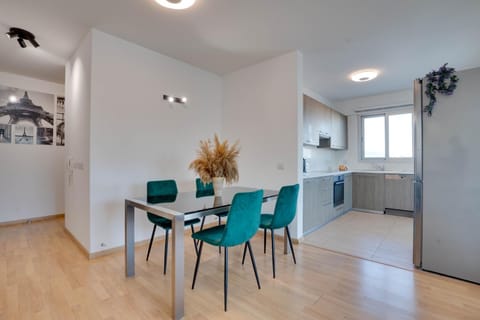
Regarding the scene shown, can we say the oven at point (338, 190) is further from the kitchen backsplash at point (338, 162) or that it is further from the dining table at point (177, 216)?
the dining table at point (177, 216)

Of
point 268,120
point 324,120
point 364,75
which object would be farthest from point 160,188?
point 364,75

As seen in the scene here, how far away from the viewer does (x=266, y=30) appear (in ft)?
9.34

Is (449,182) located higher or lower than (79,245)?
higher

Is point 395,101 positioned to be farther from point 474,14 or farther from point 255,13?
point 255,13

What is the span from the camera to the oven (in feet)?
14.9

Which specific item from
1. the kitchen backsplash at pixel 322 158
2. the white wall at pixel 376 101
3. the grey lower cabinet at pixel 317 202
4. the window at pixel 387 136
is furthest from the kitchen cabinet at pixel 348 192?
the white wall at pixel 376 101

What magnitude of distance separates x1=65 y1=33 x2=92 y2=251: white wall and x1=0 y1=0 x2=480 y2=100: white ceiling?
31 centimetres

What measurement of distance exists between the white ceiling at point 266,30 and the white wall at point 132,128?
26 cm

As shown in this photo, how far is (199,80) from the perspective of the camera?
4.07 m

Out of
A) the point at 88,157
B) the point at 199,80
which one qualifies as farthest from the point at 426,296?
the point at 199,80

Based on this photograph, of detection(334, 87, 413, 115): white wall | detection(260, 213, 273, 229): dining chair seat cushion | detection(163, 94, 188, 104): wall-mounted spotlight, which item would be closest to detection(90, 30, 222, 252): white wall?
detection(163, 94, 188, 104): wall-mounted spotlight

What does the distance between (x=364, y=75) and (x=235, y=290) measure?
164 inches

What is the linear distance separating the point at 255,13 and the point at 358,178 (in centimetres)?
446

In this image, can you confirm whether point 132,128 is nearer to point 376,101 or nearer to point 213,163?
point 213,163
